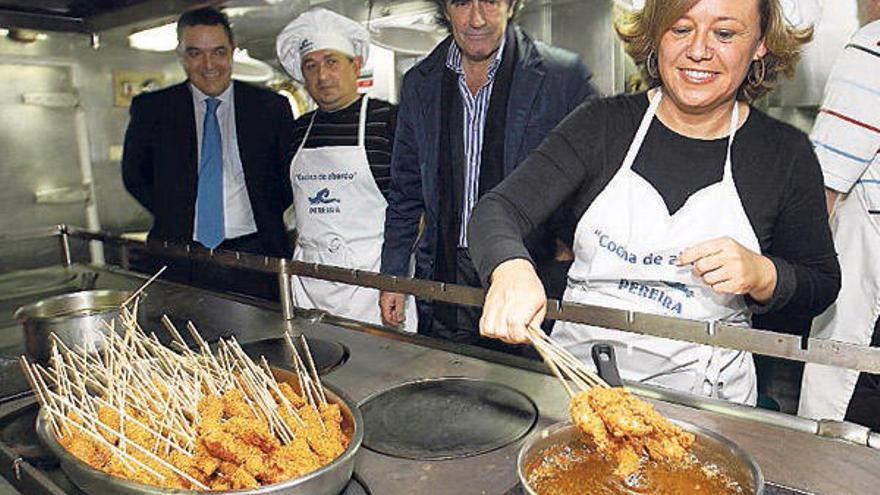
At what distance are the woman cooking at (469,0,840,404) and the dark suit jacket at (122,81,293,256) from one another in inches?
57.3

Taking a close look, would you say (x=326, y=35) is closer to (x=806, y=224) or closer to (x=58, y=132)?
(x=58, y=132)

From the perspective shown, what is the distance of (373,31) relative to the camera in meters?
2.43

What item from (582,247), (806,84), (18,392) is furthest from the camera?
(806,84)

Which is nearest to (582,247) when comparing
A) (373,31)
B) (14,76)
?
(373,31)

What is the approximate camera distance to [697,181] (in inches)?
49.7

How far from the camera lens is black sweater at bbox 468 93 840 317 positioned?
1.17m

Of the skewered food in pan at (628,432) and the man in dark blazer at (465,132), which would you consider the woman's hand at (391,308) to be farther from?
the skewered food in pan at (628,432)

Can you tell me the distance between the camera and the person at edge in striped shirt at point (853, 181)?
5.33ft

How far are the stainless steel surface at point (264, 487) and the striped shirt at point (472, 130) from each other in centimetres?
112

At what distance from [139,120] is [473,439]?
2.51 metres

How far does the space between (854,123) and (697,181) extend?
0.69 meters

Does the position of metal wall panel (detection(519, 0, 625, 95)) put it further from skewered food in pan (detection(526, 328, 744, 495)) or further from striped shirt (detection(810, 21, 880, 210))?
skewered food in pan (detection(526, 328, 744, 495))

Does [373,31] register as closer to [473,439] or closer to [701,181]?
[701,181]

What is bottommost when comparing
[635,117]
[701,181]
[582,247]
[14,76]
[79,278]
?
[79,278]
